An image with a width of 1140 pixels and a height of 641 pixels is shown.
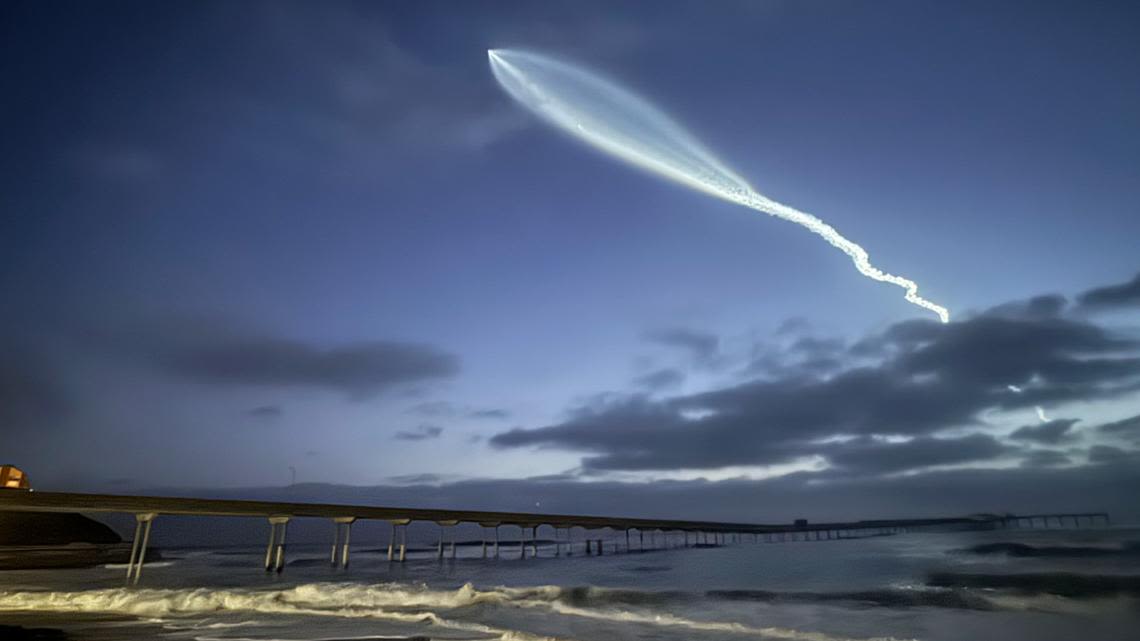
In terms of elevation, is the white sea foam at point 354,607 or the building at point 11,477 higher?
the building at point 11,477

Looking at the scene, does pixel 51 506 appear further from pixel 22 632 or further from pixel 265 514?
pixel 22 632

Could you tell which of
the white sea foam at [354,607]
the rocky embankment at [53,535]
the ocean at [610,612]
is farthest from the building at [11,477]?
the white sea foam at [354,607]

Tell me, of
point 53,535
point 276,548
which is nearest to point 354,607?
point 276,548

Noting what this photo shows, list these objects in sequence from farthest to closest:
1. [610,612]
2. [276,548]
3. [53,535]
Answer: [53,535] → [276,548] → [610,612]

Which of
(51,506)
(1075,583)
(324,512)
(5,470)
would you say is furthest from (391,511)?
(1075,583)

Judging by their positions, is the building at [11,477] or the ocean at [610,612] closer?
the ocean at [610,612]

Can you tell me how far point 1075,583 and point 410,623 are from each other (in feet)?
115

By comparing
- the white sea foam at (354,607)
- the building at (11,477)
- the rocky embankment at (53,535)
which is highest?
the building at (11,477)

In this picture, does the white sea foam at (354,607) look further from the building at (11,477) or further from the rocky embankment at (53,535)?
the rocky embankment at (53,535)

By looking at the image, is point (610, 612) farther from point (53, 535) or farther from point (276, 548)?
point (53, 535)

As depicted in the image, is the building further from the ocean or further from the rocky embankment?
the ocean

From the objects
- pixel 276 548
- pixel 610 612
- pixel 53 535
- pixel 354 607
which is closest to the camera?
pixel 354 607

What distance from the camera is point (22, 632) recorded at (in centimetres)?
1703

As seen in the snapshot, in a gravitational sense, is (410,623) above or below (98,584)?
above
